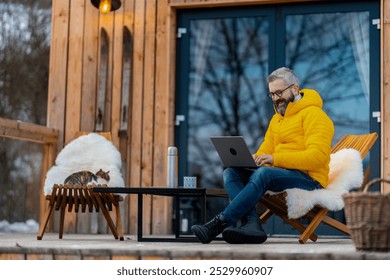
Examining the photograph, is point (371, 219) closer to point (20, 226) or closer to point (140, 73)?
point (140, 73)

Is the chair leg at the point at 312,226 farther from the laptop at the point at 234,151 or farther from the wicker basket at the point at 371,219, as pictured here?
the wicker basket at the point at 371,219

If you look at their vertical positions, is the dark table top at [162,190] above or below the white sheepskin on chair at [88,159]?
Answer: below

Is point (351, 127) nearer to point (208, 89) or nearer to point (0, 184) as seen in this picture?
point (208, 89)

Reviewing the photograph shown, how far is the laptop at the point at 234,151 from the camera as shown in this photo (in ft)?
17.3

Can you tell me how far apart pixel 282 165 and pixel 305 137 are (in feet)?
0.87

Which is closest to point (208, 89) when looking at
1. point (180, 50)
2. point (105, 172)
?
point (180, 50)

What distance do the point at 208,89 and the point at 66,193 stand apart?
2.10 m

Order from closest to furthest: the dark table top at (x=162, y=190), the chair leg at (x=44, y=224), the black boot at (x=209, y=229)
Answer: the black boot at (x=209, y=229)
the dark table top at (x=162, y=190)
the chair leg at (x=44, y=224)

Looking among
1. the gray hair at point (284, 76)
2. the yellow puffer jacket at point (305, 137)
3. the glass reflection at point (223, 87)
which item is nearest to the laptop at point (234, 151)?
the yellow puffer jacket at point (305, 137)

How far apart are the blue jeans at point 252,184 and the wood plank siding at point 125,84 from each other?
2360 millimetres

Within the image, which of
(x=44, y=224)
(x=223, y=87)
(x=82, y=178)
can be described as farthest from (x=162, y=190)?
(x=223, y=87)

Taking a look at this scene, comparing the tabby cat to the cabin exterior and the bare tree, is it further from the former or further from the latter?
the bare tree

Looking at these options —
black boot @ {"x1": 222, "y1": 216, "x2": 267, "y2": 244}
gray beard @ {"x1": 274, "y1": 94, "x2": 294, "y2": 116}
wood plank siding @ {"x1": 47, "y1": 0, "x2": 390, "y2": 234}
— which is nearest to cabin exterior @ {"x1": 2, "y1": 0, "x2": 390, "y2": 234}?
wood plank siding @ {"x1": 47, "y1": 0, "x2": 390, "y2": 234}

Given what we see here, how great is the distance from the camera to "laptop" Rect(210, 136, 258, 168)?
17.3 feet
